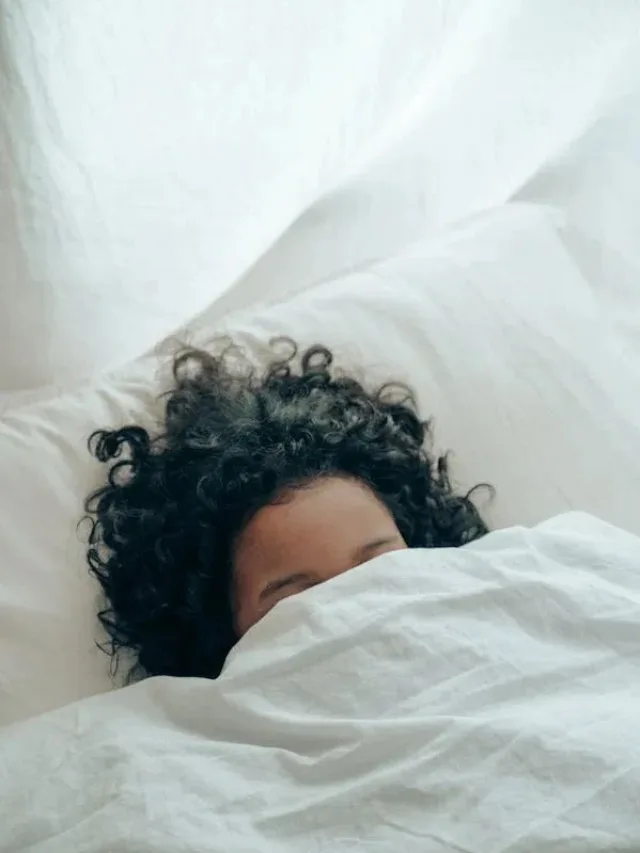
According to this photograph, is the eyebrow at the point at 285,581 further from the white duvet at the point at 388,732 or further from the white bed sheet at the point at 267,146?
the white bed sheet at the point at 267,146

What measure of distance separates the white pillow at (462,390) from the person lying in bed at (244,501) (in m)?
0.03

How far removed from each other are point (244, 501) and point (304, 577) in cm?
11

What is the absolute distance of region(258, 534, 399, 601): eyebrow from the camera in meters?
0.85

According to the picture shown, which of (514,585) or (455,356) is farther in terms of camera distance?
(455,356)

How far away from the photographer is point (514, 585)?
78 cm

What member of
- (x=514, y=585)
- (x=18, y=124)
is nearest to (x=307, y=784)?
(x=514, y=585)

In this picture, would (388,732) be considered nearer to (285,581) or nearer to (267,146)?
(285,581)

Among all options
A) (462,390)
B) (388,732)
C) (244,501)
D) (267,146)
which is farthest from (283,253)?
(388,732)

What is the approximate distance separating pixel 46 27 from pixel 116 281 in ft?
0.84

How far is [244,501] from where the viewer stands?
3.05 ft

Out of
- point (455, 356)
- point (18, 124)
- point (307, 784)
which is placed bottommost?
point (307, 784)

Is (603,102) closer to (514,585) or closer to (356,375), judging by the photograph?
(356,375)

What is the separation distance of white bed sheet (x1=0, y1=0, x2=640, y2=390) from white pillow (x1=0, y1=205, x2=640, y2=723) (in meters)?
0.08

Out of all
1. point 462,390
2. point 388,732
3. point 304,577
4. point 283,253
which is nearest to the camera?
point 388,732
